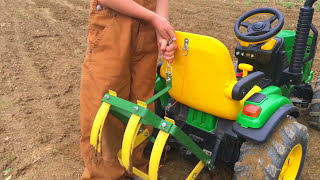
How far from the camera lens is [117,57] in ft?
6.40

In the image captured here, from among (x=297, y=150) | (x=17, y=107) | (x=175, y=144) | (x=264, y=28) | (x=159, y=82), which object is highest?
(x=264, y=28)

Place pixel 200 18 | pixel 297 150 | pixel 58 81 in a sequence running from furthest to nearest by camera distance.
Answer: pixel 200 18
pixel 58 81
pixel 297 150

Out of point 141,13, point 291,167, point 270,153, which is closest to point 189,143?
point 270,153

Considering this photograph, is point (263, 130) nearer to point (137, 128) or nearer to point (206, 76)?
point (206, 76)

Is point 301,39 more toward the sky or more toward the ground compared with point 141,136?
more toward the sky

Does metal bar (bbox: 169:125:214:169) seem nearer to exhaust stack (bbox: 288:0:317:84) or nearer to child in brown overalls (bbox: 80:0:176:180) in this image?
child in brown overalls (bbox: 80:0:176:180)

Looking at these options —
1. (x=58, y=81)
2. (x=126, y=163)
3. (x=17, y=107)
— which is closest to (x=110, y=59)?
(x=126, y=163)

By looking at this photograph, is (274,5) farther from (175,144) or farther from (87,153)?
(87,153)

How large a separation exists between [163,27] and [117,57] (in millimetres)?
362

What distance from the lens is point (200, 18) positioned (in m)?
7.16

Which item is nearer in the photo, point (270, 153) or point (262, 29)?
point (270, 153)

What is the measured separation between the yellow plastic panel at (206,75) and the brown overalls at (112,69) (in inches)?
9.2

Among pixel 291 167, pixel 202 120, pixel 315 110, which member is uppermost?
pixel 202 120

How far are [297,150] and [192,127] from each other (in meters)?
0.77
